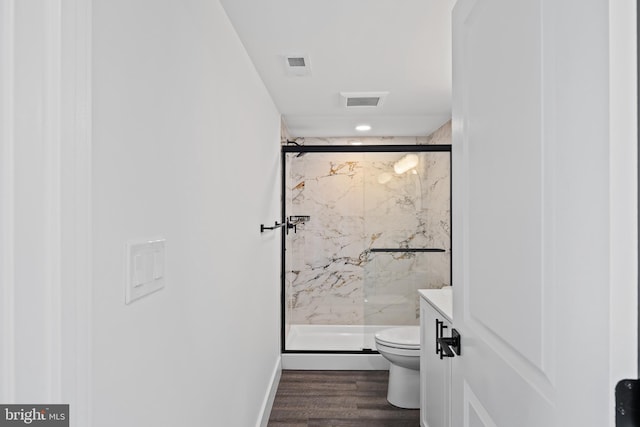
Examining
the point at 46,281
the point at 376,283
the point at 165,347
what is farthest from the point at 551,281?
the point at 376,283

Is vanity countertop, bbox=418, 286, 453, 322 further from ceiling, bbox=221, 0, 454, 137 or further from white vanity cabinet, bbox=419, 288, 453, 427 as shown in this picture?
ceiling, bbox=221, 0, 454, 137

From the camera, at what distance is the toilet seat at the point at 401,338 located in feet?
10.1

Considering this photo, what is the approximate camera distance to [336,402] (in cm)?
325

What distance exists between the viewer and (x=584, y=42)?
0.68 m

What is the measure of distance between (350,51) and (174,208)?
4.99ft

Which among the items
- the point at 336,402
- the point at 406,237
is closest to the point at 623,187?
the point at 336,402

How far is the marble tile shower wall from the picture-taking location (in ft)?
12.8

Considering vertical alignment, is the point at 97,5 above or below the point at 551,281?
above

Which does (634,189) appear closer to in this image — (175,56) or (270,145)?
(175,56)

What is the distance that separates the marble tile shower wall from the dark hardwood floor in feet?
1.73

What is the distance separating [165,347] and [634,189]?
1.12 meters

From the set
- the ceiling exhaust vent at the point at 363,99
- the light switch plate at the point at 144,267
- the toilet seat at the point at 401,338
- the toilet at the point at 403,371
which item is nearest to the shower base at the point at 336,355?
the toilet seat at the point at 401,338

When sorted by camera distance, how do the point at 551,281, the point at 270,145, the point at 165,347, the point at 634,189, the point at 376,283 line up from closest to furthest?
the point at 634,189, the point at 551,281, the point at 165,347, the point at 270,145, the point at 376,283

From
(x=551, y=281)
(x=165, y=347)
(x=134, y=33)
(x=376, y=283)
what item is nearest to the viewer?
(x=551, y=281)
